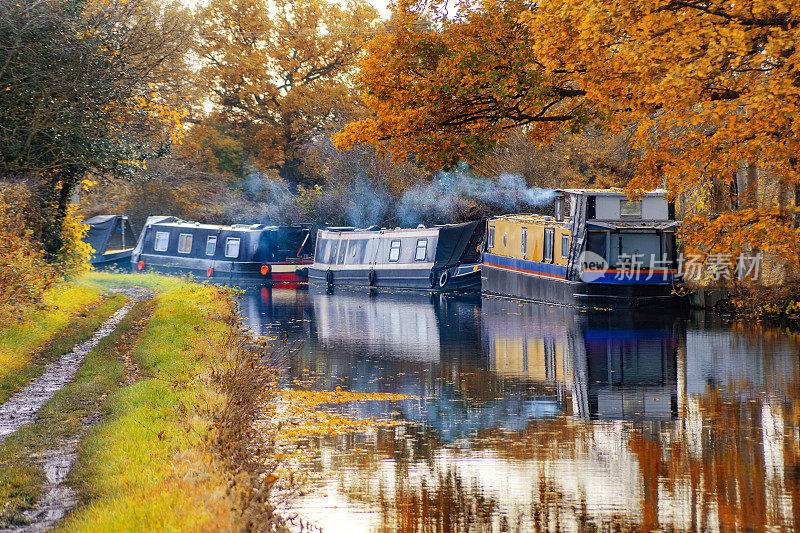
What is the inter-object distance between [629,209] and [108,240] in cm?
2861

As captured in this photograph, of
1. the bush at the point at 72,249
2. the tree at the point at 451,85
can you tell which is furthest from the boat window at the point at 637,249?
the bush at the point at 72,249

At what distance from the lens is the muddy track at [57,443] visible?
621 centimetres

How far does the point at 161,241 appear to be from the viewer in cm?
4416

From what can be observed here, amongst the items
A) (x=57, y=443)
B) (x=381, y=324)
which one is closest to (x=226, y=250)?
(x=381, y=324)

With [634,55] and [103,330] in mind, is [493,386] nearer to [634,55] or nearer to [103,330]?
[634,55]

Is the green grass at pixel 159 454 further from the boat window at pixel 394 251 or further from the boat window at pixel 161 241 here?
the boat window at pixel 161 241

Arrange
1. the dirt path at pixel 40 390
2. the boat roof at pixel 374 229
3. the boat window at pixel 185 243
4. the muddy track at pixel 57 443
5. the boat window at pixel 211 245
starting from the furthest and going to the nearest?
1. the boat window at pixel 185 243
2. the boat window at pixel 211 245
3. the boat roof at pixel 374 229
4. the dirt path at pixel 40 390
5. the muddy track at pixel 57 443

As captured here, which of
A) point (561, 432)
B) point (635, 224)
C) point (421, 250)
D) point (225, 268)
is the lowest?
point (561, 432)

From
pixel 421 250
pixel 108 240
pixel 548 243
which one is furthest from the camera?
pixel 108 240

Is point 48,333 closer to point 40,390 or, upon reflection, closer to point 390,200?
point 40,390

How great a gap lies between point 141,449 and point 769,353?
40.9 ft

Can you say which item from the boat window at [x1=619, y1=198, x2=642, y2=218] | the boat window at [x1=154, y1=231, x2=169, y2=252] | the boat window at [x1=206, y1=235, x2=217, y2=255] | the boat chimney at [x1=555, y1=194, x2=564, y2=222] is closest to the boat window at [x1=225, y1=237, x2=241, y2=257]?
the boat window at [x1=206, y1=235, x2=217, y2=255]

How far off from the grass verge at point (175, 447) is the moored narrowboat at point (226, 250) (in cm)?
2855

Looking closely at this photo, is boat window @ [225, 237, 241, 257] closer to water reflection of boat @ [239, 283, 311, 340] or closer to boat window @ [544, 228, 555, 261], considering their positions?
water reflection of boat @ [239, 283, 311, 340]
